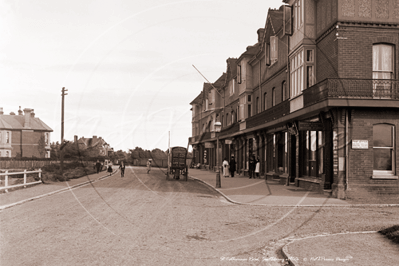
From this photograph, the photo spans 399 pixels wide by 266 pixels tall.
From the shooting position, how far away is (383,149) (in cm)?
1744

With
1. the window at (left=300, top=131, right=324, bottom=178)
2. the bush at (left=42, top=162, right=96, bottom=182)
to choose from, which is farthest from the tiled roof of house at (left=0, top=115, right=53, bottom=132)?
the window at (left=300, top=131, right=324, bottom=178)

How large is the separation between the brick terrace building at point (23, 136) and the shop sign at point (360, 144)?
2883 inches

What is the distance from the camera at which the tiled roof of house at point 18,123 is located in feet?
264

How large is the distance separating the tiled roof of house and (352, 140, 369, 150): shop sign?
7701cm

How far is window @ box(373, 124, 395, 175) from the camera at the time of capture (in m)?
17.4

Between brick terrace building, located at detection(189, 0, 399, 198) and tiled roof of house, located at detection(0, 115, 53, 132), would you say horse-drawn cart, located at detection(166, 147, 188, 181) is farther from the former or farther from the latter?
tiled roof of house, located at detection(0, 115, 53, 132)

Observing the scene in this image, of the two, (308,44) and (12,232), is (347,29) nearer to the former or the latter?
(308,44)

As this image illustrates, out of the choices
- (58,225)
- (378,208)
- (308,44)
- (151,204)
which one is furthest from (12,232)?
(308,44)

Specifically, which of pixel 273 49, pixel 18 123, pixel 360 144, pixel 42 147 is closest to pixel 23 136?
pixel 18 123

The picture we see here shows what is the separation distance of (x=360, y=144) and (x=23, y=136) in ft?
260

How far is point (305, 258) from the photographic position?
6426mm

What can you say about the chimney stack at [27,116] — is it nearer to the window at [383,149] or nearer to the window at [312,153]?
the window at [312,153]

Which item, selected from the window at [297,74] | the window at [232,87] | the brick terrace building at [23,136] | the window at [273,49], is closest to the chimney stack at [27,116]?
the brick terrace building at [23,136]

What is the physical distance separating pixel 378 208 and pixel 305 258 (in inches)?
377
